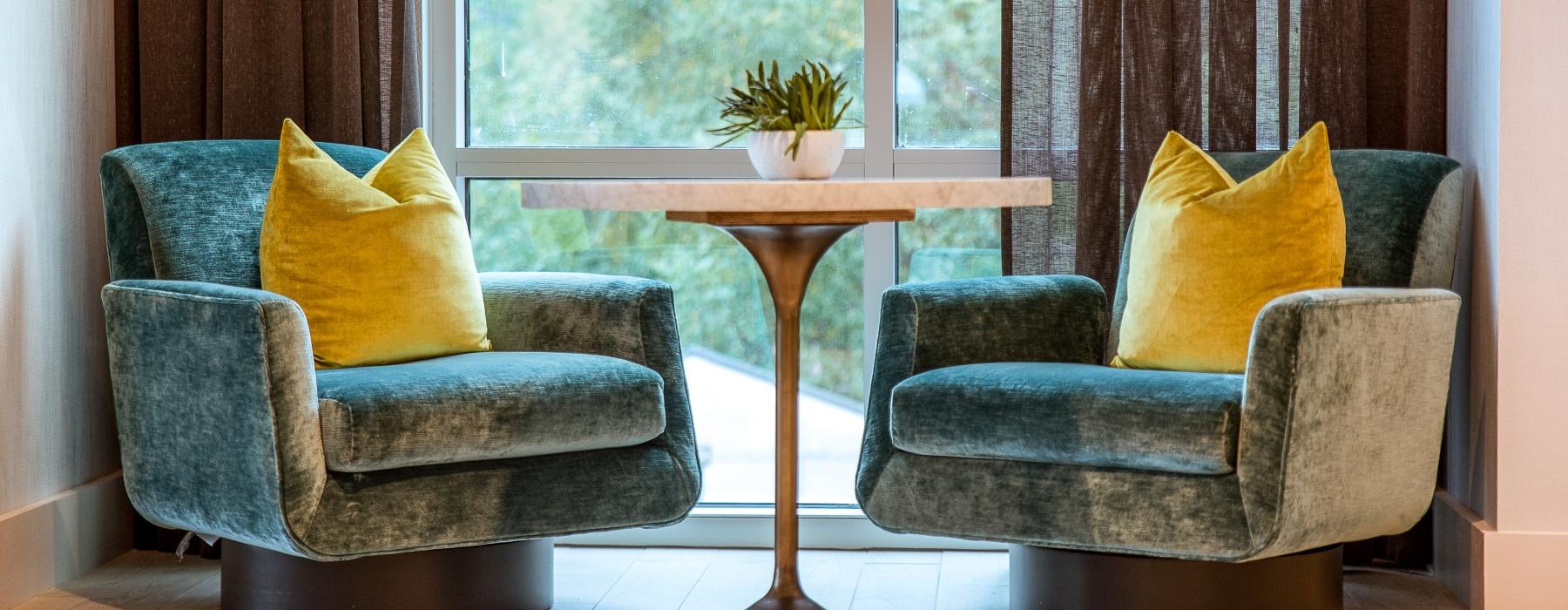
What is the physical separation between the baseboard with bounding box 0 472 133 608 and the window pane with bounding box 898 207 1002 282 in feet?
5.64

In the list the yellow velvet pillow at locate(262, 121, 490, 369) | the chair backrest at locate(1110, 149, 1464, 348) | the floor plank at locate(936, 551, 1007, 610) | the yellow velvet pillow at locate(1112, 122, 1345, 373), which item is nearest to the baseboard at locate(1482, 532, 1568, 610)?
the chair backrest at locate(1110, 149, 1464, 348)

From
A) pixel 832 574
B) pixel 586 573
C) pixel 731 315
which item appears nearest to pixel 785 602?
pixel 832 574

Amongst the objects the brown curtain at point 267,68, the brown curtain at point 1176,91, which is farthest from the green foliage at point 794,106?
the brown curtain at point 267,68

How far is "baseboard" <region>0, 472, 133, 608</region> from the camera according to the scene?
2.59 m

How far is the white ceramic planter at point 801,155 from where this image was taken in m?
2.13

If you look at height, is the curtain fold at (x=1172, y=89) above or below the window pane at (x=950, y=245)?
above

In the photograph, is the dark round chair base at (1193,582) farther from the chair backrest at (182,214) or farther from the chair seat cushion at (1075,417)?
the chair backrest at (182,214)

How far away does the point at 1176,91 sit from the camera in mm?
2838

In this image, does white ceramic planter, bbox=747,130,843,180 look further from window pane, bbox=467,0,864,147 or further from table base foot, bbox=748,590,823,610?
window pane, bbox=467,0,864,147

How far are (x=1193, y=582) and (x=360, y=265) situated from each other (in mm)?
1426

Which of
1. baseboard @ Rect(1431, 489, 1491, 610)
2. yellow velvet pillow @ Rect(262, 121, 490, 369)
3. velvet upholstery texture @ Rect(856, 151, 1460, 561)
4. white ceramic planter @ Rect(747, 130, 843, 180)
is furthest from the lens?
baseboard @ Rect(1431, 489, 1491, 610)

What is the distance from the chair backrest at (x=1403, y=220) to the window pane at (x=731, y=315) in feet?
3.38

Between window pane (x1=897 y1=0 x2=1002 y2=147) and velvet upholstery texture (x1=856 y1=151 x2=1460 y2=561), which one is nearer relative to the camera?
velvet upholstery texture (x1=856 y1=151 x2=1460 y2=561)

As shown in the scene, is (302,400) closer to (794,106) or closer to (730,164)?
(794,106)
